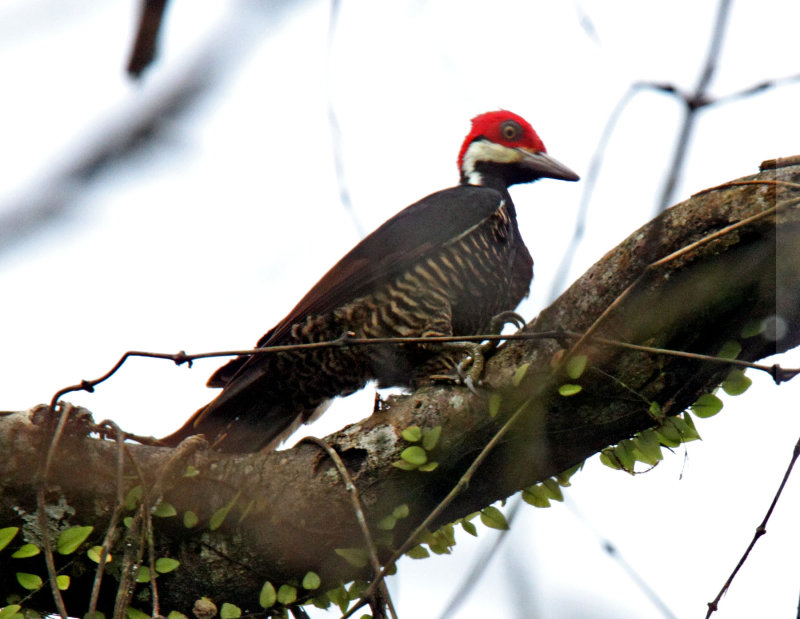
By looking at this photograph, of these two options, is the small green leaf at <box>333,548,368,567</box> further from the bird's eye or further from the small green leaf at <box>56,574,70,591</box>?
the bird's eye

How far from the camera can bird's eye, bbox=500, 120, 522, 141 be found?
4555 mm

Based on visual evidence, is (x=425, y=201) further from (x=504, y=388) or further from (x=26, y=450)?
(x=26, y=450)

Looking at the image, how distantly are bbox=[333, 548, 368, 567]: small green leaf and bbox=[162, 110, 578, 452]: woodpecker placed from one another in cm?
82

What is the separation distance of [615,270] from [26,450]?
1.74 m

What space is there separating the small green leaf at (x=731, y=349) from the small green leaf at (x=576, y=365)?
382mm

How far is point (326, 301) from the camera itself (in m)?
3.40

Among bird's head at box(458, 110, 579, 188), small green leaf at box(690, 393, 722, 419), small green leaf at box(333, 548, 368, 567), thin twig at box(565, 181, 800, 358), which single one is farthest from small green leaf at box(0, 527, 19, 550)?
bird's head at box(458, 110, 579, 188)

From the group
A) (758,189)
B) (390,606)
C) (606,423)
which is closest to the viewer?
(390,606)

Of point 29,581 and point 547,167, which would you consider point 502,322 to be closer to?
point 547,167

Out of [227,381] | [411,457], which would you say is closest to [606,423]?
[411,457]

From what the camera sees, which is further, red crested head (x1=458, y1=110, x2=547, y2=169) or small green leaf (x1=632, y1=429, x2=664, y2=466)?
red crested head (x1=458, y1=110, x2=547, y2=169)

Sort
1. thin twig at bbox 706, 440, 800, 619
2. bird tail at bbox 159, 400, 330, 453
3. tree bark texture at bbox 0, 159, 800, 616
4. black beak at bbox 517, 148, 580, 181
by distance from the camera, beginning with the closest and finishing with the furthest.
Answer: thin twig at bbox 706, 440, 800, 619 → tree bark texture at bbox 0, 159, 800, 616 → bird tail at bbox 159, 400, 330, 453 → black beak at bbox 517, 148, 580, 181

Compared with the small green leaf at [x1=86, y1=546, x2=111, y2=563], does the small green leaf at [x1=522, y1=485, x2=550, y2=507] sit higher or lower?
lower

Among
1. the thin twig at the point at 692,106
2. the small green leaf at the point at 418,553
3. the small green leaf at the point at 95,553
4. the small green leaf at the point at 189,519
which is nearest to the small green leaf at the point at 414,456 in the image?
the small green leaf at the point at 418,553
